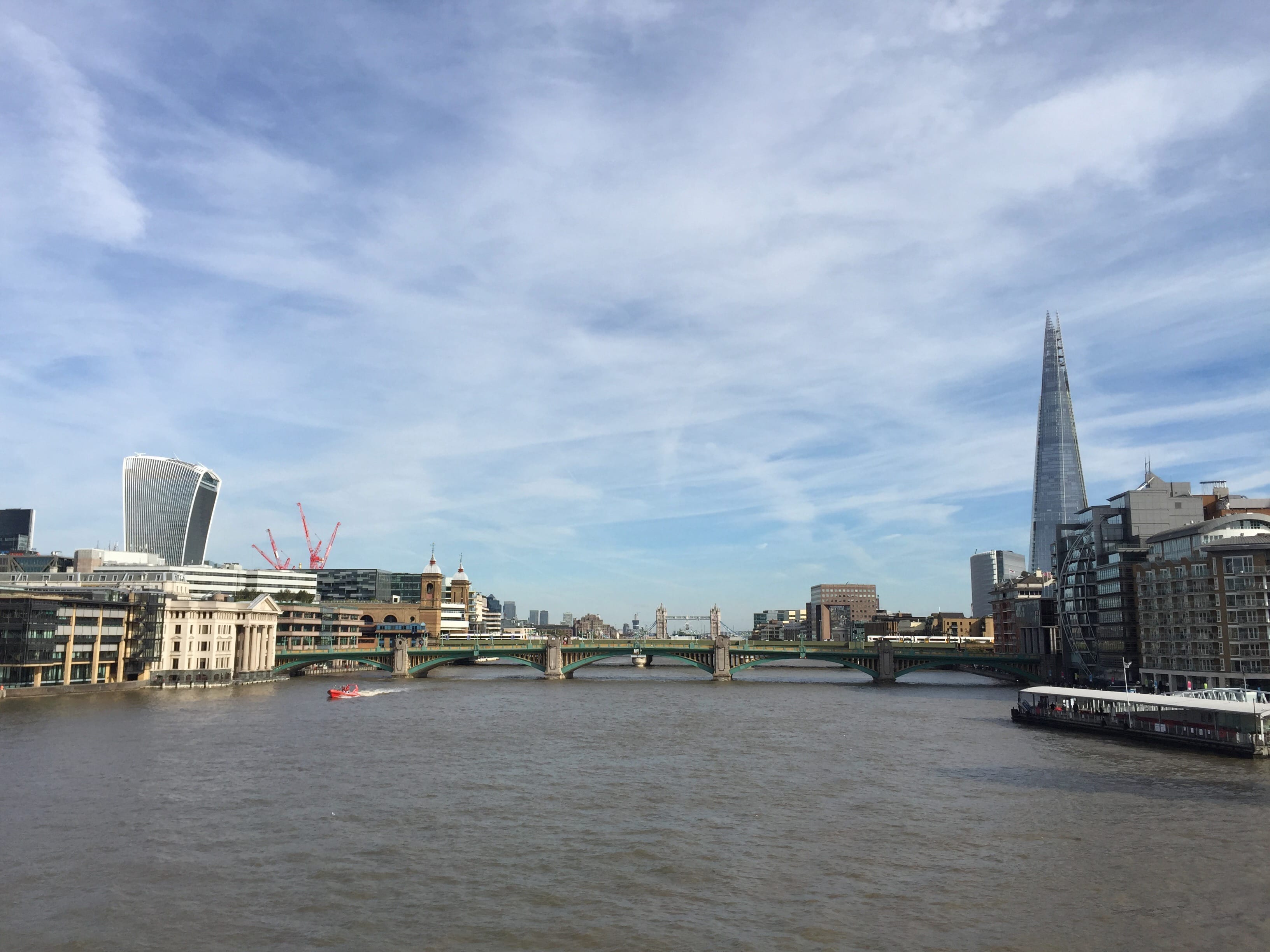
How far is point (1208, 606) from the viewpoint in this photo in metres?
116

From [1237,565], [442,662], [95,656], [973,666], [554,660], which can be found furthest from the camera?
[442,662]

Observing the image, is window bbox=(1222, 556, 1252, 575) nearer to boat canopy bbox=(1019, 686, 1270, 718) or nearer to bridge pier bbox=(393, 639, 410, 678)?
boat canopy bbox=(1019, 686, 1270, 718)

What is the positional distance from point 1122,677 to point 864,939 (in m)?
123

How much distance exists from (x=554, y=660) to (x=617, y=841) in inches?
5182

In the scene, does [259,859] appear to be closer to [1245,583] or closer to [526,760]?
[526,760]

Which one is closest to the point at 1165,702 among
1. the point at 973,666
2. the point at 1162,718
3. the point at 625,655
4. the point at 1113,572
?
the point at 1162,718

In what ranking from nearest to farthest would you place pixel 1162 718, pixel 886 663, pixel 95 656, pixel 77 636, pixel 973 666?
pixel 1162 718
pixel 77 636
pixel 95 656
pixel 886 663
pixel 973 666

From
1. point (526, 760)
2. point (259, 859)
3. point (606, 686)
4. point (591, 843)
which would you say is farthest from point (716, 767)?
point (606, 686)

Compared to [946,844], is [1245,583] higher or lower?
higher

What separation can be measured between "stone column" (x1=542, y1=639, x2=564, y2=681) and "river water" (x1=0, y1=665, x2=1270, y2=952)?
281 ft

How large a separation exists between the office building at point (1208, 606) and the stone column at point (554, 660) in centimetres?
9785

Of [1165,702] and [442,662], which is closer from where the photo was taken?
[1165,702]

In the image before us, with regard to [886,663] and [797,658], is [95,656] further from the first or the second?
[886,663]

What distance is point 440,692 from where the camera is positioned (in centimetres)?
14262
